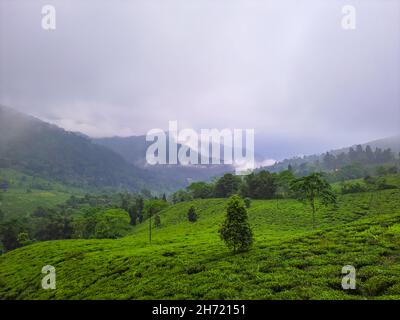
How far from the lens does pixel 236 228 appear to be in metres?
29.1

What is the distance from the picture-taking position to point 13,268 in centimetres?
4553

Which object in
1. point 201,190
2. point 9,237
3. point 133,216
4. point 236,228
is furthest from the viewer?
point 201,190

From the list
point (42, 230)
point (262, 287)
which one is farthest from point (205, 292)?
point (42, 230)

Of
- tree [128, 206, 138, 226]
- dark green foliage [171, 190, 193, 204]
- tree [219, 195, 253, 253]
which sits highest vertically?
tree [219, 195, 253, 253]

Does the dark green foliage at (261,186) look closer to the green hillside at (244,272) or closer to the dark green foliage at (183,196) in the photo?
the dark green foliage at (183,196)

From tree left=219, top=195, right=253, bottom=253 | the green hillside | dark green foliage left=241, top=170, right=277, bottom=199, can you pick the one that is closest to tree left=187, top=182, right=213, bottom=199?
dark green foliage left=241, top=170, right=277, bottom=199

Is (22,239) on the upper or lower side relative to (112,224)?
lower

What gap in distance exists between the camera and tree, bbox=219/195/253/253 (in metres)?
29.2

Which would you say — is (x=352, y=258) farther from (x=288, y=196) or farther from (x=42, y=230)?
(x=42, y=230)

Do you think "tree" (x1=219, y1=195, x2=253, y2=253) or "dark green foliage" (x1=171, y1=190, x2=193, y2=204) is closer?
"tree" (x1=219, y1=195, x2=253, y2=253)

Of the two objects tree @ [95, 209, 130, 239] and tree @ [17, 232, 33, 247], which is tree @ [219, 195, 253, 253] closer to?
tree @ [95, 209, 130, 239]

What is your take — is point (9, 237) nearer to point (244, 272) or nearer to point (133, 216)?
point (133, 216)

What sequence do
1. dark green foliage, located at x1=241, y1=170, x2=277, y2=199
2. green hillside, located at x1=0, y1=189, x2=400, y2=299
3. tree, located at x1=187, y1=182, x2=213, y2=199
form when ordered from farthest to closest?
tree, located at x1=187, y1=182, x2=213, y2=199, dark green foliage, located at x1=241, y1=170, x2=277, y2=199, green hillside, located at x1=0, y1=189, x2=400, y2=299

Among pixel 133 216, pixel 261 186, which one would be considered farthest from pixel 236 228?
pixel 133 216
